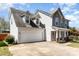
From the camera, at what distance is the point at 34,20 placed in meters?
12.4

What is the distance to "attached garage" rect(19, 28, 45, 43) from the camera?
11.6 metres

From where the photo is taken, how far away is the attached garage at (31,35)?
11648 millimetres

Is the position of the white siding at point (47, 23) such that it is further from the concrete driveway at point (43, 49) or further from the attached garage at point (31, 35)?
the concrete driveway at point (43, 49)

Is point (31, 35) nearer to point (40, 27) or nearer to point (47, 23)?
point (40, 27)

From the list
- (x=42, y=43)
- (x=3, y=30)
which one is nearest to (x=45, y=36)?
(x=42, y=43)

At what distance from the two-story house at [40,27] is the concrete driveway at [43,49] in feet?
1.30

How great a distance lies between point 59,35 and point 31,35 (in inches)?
57.9

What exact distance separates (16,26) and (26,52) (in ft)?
5.84

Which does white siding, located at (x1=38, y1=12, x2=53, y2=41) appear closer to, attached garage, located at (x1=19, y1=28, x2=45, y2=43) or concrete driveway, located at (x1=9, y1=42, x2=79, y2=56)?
attached garage, located at (x1=19, y1=28, x2=45, y2=43)

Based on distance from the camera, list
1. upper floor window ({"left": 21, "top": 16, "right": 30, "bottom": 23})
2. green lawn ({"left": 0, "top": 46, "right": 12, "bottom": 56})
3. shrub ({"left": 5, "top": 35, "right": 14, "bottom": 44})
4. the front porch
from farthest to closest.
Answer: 1. upper floor window ({"left": 21, "top": 16, "right": 30, "bottom": 23})
2. the front porch
3. shrub ({"left": 5, "top": 35, "right": 14, "bottom": 44})
4. green lawn ({"left": 0, "top": 46, "right": 12, "bottom": 56})

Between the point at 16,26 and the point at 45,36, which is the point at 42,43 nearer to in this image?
the point at 45,36

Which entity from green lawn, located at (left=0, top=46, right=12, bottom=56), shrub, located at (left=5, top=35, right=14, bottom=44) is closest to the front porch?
shrub, located at (left=5, top=35, right=14, bottom=44)

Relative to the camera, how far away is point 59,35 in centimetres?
1178

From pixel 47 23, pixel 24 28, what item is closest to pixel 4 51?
pixel 24 28
